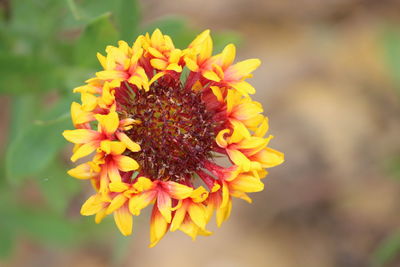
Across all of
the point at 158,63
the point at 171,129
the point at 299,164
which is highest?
the point at 158,63

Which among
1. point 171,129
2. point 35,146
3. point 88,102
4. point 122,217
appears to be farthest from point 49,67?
point 122,217

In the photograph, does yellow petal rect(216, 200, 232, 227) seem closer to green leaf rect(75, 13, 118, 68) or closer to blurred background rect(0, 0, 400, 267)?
green leaf rect(75, 13, 118, 68)

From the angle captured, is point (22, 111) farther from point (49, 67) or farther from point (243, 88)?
point (243, 88)

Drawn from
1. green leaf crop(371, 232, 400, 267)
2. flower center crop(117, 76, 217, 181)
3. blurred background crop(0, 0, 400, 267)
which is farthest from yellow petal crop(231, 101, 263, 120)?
green leaf crop(371, 232, 400, 267)

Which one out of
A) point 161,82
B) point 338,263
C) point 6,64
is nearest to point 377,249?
point 338,263

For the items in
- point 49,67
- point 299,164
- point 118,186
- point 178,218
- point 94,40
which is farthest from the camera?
point 299,164

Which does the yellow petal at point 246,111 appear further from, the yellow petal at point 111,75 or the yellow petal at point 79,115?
the yellow petal at point 79,115
